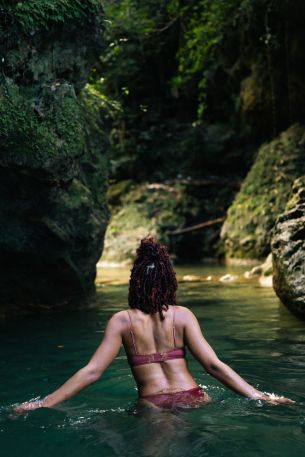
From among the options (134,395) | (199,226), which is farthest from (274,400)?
(199,226)

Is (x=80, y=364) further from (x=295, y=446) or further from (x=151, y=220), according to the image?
(x=151, y=220)

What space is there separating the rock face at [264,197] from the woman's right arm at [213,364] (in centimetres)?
1198

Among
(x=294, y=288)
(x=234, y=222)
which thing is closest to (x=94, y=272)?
(x=294, y=288)

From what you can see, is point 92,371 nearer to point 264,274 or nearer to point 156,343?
point 156,343

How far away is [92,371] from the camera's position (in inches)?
146

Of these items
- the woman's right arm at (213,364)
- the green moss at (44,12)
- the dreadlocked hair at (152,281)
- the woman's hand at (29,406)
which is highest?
the green moss at (44,12)

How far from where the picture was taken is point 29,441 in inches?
136

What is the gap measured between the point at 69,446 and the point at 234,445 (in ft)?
3.11

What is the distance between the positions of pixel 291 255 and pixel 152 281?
4282 mm

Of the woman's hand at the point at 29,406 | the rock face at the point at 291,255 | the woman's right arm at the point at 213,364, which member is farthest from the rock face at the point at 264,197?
the woman's hand at the point at 29,406

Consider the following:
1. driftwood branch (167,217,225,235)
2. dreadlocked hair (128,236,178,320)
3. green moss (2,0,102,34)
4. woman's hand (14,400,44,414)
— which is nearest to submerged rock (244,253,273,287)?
driftwood branch (167,217,225,235)

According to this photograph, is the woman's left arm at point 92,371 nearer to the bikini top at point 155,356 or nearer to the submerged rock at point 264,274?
the bikini top at point 155,356

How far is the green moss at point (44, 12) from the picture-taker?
653 centimetres

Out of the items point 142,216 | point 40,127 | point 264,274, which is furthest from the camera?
point 142,216
